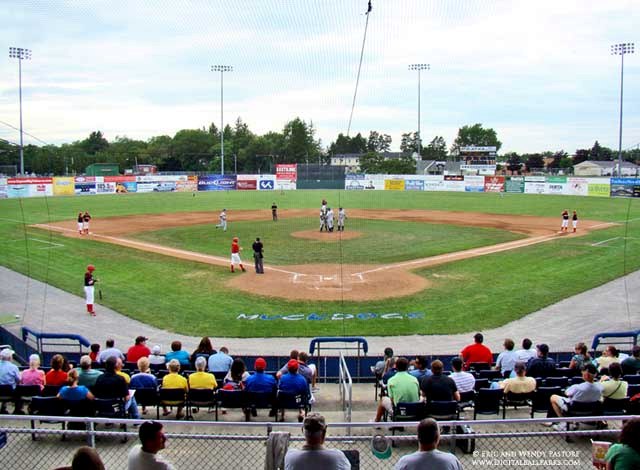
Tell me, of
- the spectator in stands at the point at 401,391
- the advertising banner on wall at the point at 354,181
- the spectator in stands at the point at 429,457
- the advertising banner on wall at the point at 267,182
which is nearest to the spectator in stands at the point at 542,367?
the spectator in stands at the point at 401,391

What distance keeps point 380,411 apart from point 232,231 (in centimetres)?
2829

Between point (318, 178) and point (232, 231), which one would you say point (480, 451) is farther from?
point (318, 178)

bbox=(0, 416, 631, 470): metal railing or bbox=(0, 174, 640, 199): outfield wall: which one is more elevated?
bbox=(0, 174, 640, 199): outfield wall

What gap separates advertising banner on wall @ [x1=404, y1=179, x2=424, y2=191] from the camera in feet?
258

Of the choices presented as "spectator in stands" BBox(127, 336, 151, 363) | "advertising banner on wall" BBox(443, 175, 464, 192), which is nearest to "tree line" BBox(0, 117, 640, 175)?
"advertising banner on wall" BBox(443, 175, 464, 192)

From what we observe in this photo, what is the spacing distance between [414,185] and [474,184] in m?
7.97

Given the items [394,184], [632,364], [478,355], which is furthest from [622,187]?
[478,355]

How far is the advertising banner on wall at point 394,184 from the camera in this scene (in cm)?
7881

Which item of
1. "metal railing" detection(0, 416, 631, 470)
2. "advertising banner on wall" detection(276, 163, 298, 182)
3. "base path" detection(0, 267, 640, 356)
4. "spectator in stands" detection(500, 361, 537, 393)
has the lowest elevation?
"base path" detection(0, 267, 640, 356)

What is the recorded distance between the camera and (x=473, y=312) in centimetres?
1738

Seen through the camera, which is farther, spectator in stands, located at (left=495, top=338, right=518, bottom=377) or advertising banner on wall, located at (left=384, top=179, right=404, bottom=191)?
A: advertising banner on wall, located at (left=384, top=179, right=404, bottom=191)

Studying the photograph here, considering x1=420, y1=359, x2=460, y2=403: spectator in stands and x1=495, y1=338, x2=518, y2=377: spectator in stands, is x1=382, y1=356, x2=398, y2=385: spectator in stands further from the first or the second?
x1=495, y1=338, x2=518, y2=377: spectator in stands

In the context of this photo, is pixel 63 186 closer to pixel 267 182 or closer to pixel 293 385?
pixel 267 182

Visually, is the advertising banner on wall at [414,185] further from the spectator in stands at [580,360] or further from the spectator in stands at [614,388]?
the spectator in stands at [614,388]
